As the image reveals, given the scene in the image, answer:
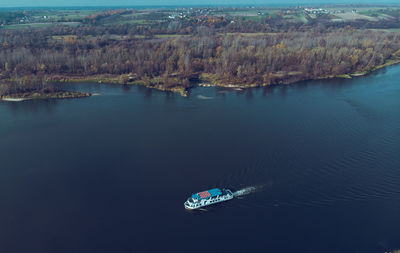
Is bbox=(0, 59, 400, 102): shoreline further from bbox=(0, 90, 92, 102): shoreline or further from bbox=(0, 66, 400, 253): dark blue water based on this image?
bbox=(0, 66, 400, 253): dark blue water

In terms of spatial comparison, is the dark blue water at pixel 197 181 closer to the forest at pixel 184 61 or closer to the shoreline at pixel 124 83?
the shoreline at pixel 124 83

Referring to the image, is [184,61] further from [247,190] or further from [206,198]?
[206,198]

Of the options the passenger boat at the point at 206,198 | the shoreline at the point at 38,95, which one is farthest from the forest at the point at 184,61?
the passenger boat at the point at 206,198

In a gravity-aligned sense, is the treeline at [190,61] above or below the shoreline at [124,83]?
above

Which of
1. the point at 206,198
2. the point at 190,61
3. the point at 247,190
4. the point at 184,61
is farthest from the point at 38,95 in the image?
the point at 247,190

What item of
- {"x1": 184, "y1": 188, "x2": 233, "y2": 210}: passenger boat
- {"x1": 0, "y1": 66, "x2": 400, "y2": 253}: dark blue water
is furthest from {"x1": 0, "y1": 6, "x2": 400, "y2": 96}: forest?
{"x1": 184, "y1": 188, "x2": 233, "y2": 210}: passenger boat

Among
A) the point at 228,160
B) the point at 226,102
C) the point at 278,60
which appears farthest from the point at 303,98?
the point at 228,160

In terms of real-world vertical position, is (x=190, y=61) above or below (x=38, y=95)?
above
